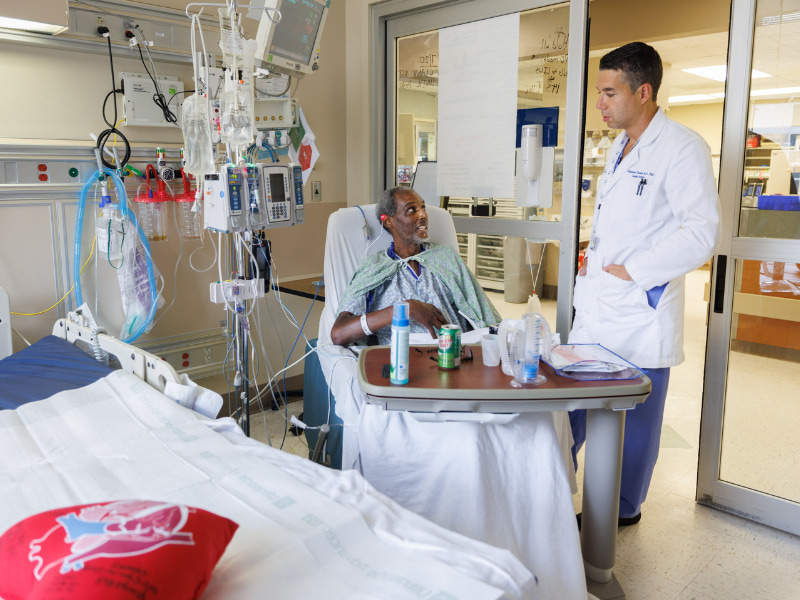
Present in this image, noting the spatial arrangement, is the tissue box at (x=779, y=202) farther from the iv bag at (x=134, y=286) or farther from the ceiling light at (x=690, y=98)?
the ceiling light at (x=690, y=98)

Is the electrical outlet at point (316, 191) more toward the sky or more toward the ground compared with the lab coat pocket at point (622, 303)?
more toward the sky

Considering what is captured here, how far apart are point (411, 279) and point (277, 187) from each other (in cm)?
63

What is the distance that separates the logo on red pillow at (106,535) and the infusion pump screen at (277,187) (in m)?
1.39

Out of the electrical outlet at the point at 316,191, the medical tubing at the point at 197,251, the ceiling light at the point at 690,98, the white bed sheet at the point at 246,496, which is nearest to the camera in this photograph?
the white bed sheet at the point at 246,496

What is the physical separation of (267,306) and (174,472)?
2.10 metres

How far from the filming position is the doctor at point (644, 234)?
2008 millimetres

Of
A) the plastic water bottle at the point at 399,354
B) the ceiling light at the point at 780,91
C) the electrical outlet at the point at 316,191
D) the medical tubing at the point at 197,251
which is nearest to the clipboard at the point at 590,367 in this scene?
the plastic water bottle at the point at 399,354

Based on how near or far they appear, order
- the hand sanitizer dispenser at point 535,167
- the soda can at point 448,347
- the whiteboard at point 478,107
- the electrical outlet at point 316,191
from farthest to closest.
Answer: the electrical outlet at point 316,191
the whiteboard at point 478,107
the hand sanitizer dispenser at point 535,167
the soda can at point 448,347

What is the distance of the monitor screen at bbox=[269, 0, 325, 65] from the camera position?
2.35m

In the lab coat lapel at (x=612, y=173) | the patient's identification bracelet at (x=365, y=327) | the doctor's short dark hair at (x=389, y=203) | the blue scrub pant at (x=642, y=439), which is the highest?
the lab coat lapel at (x=612, y=173)

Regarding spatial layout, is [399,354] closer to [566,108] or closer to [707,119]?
[566,108]

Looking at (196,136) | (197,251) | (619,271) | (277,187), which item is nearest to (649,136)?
(619,271)

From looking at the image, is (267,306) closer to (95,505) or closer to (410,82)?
(410,82)

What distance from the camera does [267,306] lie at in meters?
3.48
